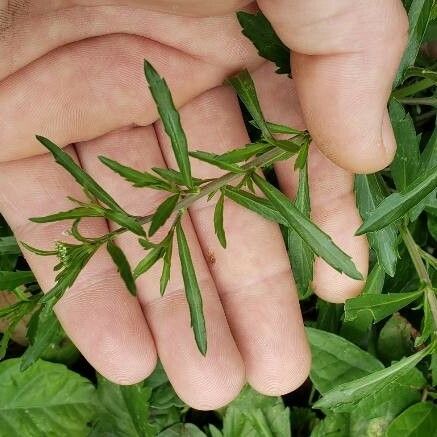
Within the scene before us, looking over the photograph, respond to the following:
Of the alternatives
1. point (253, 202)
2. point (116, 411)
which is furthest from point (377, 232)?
point (116, 411)

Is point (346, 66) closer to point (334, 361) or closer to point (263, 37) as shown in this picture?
point (263, 37)

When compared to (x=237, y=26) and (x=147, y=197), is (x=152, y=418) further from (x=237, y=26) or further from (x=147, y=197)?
(x=237, y=26)

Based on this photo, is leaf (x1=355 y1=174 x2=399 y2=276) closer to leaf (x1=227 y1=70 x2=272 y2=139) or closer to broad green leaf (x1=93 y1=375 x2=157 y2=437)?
leaf (x1=227 y1=70 x2=272 y2=139)

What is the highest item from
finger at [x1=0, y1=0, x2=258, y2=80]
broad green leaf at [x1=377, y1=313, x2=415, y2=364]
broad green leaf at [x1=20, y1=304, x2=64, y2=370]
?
finger at [x1=0, y1=0, x2=258, y2=80]

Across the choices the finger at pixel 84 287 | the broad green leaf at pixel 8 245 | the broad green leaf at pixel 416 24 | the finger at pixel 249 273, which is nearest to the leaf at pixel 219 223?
the finger at pixel 249 273

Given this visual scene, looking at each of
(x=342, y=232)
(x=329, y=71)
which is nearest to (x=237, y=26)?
(x=329, y=71)

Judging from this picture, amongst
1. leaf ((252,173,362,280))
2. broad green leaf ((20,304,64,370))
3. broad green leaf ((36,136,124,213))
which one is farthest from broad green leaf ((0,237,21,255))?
leaf ((252,173,362,280))
